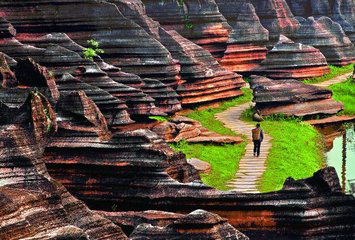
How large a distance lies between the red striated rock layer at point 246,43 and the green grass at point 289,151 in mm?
8525

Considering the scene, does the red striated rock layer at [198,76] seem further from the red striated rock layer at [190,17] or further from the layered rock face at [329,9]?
the layered rock face at [329,9]

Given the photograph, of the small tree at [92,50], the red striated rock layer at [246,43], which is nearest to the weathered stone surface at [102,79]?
the small tree at [92,50]

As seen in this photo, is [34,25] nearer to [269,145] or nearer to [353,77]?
[269,145]

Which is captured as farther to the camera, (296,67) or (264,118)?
(296,67)

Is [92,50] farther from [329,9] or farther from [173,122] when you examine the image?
[329,9]

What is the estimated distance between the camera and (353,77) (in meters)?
45.0

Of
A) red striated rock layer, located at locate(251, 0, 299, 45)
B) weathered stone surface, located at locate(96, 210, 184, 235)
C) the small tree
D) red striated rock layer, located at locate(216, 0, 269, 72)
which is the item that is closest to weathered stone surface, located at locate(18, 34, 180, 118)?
the small tree

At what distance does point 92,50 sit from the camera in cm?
3256

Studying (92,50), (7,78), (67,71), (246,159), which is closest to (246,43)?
(92,50)

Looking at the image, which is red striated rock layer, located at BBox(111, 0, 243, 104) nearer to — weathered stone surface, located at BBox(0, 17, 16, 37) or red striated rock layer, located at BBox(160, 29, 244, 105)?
red striated rock layer, located at BBox(160, 29, 244, 105)

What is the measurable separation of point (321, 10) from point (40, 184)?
4412 centimetres

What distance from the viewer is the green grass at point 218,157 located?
26.0 meters

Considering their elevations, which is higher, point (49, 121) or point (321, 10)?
point (49, 121)

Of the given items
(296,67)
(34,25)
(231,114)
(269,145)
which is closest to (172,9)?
(296,67)
